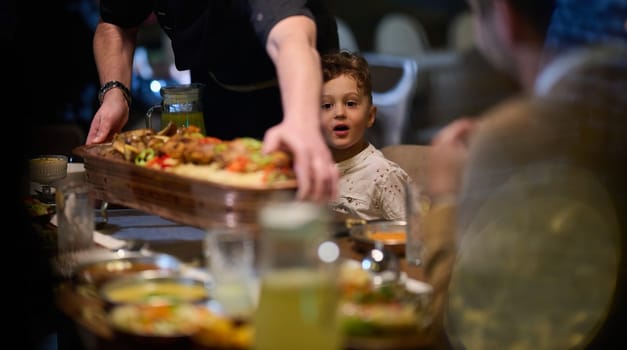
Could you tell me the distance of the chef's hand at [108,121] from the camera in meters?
2.72

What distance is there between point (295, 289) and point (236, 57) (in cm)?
163

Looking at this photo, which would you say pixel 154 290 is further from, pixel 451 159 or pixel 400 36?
pixel 400 36

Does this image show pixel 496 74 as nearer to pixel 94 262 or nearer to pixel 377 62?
pixel 94 262

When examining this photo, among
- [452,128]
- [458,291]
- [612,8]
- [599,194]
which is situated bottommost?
[458,291]

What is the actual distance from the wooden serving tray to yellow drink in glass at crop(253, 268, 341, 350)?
53 cm

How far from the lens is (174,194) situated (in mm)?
1986

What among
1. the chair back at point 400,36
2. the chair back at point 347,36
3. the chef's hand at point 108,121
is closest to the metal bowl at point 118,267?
the chef's hand at point 108,121

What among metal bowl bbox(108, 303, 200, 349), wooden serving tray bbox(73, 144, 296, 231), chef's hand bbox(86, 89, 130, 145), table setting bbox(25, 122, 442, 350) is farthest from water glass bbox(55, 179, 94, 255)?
chef's hand bbox(86, 89, 130, 145)

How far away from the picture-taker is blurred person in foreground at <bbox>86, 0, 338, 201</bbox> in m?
1.97

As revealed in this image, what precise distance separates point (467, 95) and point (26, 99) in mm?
2978

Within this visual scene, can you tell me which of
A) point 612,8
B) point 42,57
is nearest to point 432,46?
point 42,57

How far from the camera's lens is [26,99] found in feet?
14.2

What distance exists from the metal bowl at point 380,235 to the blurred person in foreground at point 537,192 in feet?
0.60

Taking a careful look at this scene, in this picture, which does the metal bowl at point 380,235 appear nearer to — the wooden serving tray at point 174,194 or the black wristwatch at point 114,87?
the wooden serving tray at point 174,194
